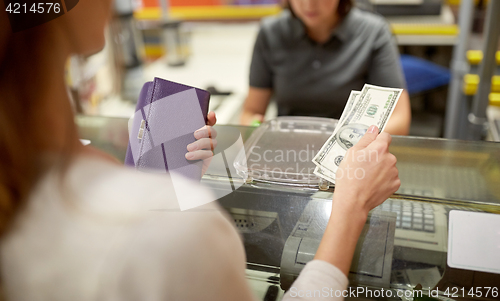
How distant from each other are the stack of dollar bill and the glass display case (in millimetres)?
41

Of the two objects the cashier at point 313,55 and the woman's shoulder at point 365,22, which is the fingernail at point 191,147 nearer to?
the cashier at point 313,55

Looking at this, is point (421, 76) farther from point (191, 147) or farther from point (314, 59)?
point (191, 147)

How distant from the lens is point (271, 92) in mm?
1679

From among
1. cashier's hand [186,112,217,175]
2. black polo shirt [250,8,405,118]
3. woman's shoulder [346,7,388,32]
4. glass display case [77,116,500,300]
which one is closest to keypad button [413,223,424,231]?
glass display case [77,116,500,300]

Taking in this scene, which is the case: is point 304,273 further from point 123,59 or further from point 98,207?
point 123,59

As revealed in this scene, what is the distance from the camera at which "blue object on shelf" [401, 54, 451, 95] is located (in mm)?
2479

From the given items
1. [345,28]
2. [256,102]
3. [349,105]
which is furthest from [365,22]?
[349,105]

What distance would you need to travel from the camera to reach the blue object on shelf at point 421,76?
2.48 meters

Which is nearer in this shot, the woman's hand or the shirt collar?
the woman's hand

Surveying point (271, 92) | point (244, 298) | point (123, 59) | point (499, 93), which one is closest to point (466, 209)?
point (244, 298)

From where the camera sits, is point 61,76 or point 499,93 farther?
point 499,93

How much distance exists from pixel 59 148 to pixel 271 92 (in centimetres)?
119

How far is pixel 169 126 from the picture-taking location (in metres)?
0.75

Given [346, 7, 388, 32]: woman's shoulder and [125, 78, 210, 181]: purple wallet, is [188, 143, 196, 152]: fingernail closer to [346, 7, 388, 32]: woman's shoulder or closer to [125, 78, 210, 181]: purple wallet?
[125, 78, 210, 181]: purple wallet
